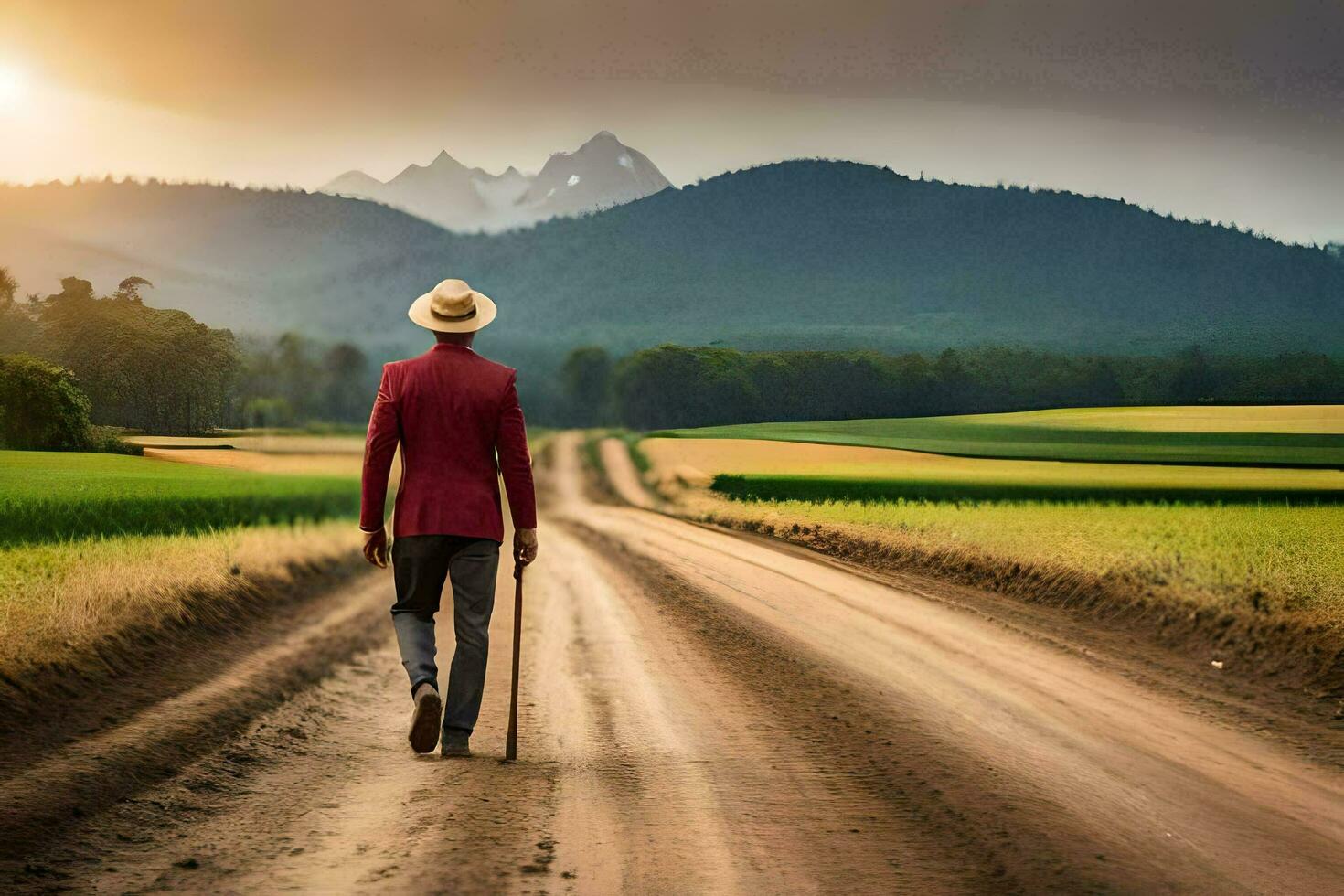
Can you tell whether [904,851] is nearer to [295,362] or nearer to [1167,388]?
[295,362]

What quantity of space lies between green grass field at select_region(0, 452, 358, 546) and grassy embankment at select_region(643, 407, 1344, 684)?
9.87m

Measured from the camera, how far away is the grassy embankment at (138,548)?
33.8ft

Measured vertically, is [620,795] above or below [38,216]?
below

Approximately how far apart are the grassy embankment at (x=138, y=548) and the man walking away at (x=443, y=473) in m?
3.46

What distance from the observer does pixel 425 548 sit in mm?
7059

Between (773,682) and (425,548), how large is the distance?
4.12m

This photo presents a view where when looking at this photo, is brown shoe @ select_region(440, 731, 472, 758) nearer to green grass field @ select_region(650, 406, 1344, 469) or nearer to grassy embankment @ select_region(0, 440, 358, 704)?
grassy embankment @ select_region(0, 440, 358, 704)

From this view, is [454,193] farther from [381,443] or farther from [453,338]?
[381,443]

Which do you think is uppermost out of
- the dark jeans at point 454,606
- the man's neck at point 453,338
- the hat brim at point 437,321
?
the hat brim at point 437,321

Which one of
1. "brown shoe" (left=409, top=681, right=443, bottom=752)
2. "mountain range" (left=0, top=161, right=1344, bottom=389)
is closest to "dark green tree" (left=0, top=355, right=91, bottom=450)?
"mountain range" (left=0, top=161, right=1344, bottom=389)

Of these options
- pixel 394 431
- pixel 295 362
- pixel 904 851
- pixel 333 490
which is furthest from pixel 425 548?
pixel 295 362

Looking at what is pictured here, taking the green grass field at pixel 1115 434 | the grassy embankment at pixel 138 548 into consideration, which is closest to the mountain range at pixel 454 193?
the grassy embankment at pixel 138 548

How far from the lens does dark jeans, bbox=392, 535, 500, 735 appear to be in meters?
7.11

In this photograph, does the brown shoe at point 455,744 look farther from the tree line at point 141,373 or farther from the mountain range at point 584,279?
the mountain range at point 584,279
